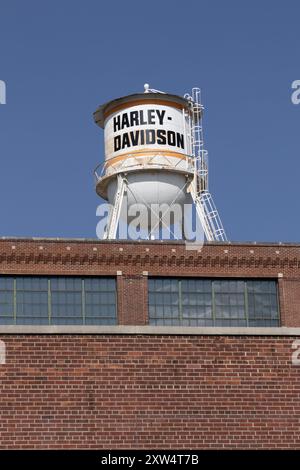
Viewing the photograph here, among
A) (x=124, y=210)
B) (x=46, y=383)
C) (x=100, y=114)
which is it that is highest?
(x=100, y=114)

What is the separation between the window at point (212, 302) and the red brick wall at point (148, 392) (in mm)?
22756

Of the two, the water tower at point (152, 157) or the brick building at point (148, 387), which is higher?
the water tower at point (152, 157)

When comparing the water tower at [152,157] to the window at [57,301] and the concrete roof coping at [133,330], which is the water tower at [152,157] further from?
the concrete roof coping at [133,330]

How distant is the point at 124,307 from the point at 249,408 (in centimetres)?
2334

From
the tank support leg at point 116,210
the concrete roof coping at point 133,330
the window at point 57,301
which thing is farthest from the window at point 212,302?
the concrete roof coping at point 133,330

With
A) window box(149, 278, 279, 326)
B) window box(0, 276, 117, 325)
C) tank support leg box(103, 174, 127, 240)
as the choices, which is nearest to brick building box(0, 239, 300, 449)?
window box(0, 276, 117, 325)

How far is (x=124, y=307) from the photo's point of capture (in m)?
48.4

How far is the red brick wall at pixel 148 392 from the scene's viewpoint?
24406 millimetres

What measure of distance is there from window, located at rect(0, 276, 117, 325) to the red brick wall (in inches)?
875

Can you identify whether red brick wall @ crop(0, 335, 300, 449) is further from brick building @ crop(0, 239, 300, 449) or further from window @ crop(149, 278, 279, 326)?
window @ crop(149, 278, 279, 326)

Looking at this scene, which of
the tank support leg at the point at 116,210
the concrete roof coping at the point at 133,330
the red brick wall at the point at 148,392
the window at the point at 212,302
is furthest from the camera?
the tank support leg at the point at 116,210

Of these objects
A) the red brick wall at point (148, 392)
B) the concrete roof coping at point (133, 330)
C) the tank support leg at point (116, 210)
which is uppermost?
the tank support leg at point (116, 210)
